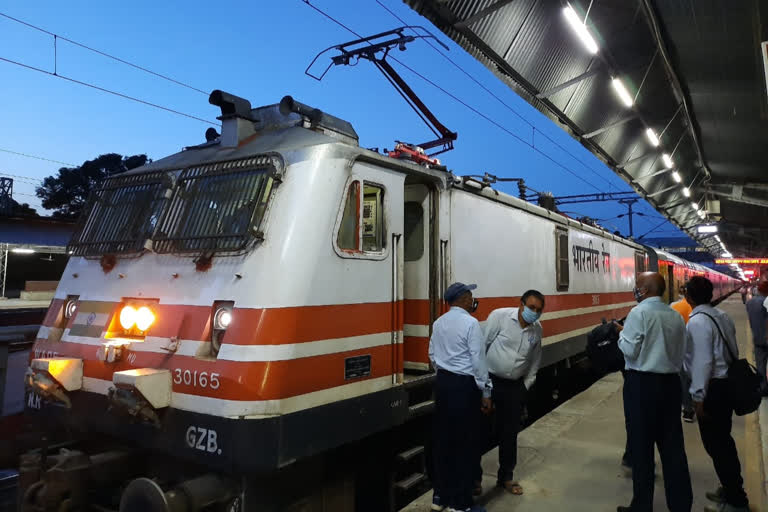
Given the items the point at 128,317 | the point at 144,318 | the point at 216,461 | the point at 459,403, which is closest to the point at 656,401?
the point at 459,403

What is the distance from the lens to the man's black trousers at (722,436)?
13.9ft

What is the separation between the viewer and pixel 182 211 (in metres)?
4.41

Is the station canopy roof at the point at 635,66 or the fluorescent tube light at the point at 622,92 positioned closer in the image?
the station canopy roof at the point at 635,66

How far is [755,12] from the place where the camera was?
6.92 metres

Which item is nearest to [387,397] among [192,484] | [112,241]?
[192,484]

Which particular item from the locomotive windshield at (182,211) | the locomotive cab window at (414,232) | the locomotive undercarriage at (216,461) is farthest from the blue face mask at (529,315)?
the locomotive windshield at (182,211)

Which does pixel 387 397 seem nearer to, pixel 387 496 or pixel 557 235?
pixel 387 496

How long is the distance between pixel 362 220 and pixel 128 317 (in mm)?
1951

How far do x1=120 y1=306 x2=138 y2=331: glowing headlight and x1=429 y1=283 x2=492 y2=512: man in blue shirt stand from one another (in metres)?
Result: 2.39

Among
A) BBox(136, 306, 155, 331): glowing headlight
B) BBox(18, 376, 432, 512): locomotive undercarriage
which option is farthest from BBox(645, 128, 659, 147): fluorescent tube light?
BBox(136, 306, 155, 331): glowing headlight

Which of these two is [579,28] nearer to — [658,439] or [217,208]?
[658,439]

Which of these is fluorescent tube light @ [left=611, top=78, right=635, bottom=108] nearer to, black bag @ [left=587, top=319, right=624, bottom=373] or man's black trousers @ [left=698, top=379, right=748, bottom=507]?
black bag @ [left=587, top=319, right=624, bottom=373]

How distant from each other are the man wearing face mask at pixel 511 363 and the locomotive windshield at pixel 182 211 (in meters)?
2.56

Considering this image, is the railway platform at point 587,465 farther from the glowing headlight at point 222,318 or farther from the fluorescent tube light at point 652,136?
the fluorescent tube light at point 652,136
